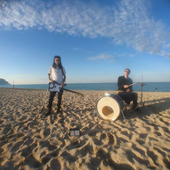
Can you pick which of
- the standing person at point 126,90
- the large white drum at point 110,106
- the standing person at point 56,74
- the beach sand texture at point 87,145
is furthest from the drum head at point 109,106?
the standing person at point 56,74

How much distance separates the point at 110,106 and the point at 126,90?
1.58 m

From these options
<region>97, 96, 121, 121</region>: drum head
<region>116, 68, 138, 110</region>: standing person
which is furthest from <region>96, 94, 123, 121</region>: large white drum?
<region>116, 68, 138, 110</region>: standing person

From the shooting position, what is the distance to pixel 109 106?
4.16 metres

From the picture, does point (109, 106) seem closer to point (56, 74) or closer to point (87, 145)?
point (87, 145)

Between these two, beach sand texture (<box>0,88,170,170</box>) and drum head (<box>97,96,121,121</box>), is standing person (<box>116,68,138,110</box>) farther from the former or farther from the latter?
beach sand texture (<box>0,88,170,170</box>)

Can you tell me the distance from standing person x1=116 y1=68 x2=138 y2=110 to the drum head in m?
1.20

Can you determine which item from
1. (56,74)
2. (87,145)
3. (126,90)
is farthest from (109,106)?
(56,74)

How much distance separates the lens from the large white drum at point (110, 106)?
3982 millimetres

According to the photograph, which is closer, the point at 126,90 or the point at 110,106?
the point at 110,106

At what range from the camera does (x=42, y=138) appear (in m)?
3.01

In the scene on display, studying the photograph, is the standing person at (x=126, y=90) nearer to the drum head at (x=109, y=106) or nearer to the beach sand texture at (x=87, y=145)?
the drum head at (x=109, y=106)

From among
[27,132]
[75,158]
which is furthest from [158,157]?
[27,132]

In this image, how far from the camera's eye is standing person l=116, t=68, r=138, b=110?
5.04 meters

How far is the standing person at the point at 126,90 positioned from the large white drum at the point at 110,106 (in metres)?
0.96
